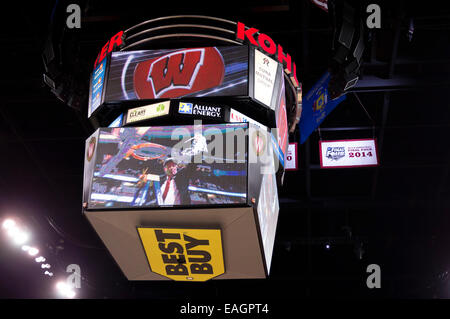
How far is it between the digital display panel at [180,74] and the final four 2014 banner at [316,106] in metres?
2.14

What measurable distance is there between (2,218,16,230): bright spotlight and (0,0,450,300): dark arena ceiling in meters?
0.23

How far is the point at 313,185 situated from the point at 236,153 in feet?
26.8

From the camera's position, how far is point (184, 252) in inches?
298

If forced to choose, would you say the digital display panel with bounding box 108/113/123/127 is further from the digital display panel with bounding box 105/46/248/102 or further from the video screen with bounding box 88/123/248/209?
the video screen with bounding box 88/123/248/209

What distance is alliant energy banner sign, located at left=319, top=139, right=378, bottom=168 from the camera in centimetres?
1083

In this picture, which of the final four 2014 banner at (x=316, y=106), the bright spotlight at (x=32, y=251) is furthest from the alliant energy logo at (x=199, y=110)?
the bright spotlight at (x=32, y=251)

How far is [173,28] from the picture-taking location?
27.4 ft

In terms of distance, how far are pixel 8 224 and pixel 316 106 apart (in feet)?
29.4

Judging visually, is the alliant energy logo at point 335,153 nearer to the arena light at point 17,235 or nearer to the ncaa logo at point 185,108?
the ncaa logo at point 185,108

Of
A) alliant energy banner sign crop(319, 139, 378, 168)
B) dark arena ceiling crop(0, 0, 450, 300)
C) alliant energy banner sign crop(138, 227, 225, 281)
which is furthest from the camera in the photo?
alliant energy banner sign crop(319, 139, 378, 168)

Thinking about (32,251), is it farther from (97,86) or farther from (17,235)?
(97,86)

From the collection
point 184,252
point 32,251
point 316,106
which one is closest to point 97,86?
point 184,252

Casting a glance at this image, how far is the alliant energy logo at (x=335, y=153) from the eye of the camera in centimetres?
1098

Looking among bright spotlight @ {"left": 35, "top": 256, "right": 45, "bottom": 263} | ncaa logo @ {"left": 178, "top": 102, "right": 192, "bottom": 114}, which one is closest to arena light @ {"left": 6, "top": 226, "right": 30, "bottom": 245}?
bright spotlight @ {"left": 35, "top": 256, "right": 45, "bottom": 263}
